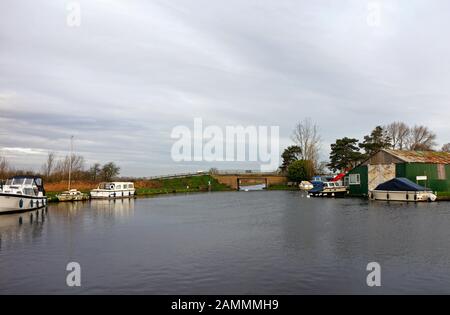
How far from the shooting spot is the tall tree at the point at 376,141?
107 metres

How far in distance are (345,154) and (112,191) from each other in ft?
227

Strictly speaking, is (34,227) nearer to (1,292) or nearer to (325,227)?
(1,292)

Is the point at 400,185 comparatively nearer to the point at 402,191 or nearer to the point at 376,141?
the point at 402,191

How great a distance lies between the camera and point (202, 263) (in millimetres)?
19453

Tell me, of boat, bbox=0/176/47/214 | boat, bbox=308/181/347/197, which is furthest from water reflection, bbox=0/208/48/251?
boat, bbox=308/181/347/197

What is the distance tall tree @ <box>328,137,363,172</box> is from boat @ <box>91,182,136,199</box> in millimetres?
62944

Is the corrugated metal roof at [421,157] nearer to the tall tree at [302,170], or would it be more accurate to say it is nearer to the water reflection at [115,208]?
the water reflection at [115,208]

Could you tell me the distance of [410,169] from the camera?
60844mm

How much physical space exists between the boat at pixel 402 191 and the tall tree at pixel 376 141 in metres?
48.8

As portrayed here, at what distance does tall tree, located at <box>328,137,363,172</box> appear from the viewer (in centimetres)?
10979

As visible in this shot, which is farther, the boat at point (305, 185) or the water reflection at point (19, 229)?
the boat at point (305, 185)

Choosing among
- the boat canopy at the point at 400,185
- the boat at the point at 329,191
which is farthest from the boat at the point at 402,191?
the boat at the point at 329,191

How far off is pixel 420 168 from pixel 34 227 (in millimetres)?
56970

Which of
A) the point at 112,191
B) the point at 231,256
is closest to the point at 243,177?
the point at 112,191
